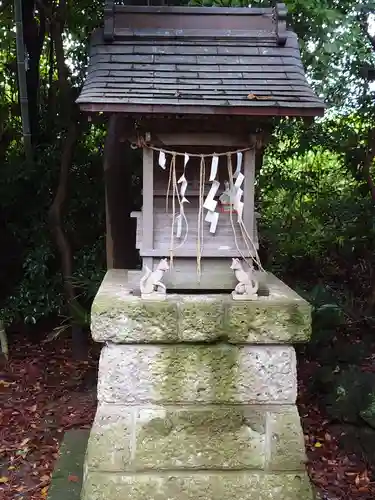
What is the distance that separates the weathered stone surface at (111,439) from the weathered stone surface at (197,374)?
0.07 metres

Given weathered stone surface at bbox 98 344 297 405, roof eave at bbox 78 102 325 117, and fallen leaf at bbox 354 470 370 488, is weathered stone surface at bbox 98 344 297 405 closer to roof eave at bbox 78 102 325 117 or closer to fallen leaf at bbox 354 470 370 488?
roof eave at bbox 78 102 325 117

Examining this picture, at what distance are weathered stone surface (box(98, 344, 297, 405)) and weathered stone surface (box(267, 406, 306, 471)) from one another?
13cm

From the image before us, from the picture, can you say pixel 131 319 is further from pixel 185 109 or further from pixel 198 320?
pixel 185 109

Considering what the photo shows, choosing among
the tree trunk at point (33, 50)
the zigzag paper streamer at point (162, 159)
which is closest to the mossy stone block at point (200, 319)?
the zigzag paper streamer at point (162, 159)

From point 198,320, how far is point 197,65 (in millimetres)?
1273

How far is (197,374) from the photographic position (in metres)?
2.71

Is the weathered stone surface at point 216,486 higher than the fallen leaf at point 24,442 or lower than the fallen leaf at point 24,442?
higher

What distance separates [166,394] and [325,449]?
2.11 metres

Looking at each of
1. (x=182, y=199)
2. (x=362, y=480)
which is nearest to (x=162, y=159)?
(x=182, y=199)

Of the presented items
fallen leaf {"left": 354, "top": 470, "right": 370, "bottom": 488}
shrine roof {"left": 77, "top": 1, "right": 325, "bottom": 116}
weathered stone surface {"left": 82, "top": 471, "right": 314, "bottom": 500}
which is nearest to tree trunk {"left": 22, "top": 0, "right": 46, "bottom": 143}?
shrine roof {"left": 77, "top": 1, "right": 325, "bottom": 116}

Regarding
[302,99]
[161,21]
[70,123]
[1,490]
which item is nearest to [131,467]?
[1,490]

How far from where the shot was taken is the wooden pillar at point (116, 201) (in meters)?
4.45

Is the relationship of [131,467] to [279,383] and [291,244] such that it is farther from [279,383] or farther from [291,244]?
[291,244]

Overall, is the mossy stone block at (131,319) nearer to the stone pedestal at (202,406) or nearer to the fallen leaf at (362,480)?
the stone pedestal at (202,406)
